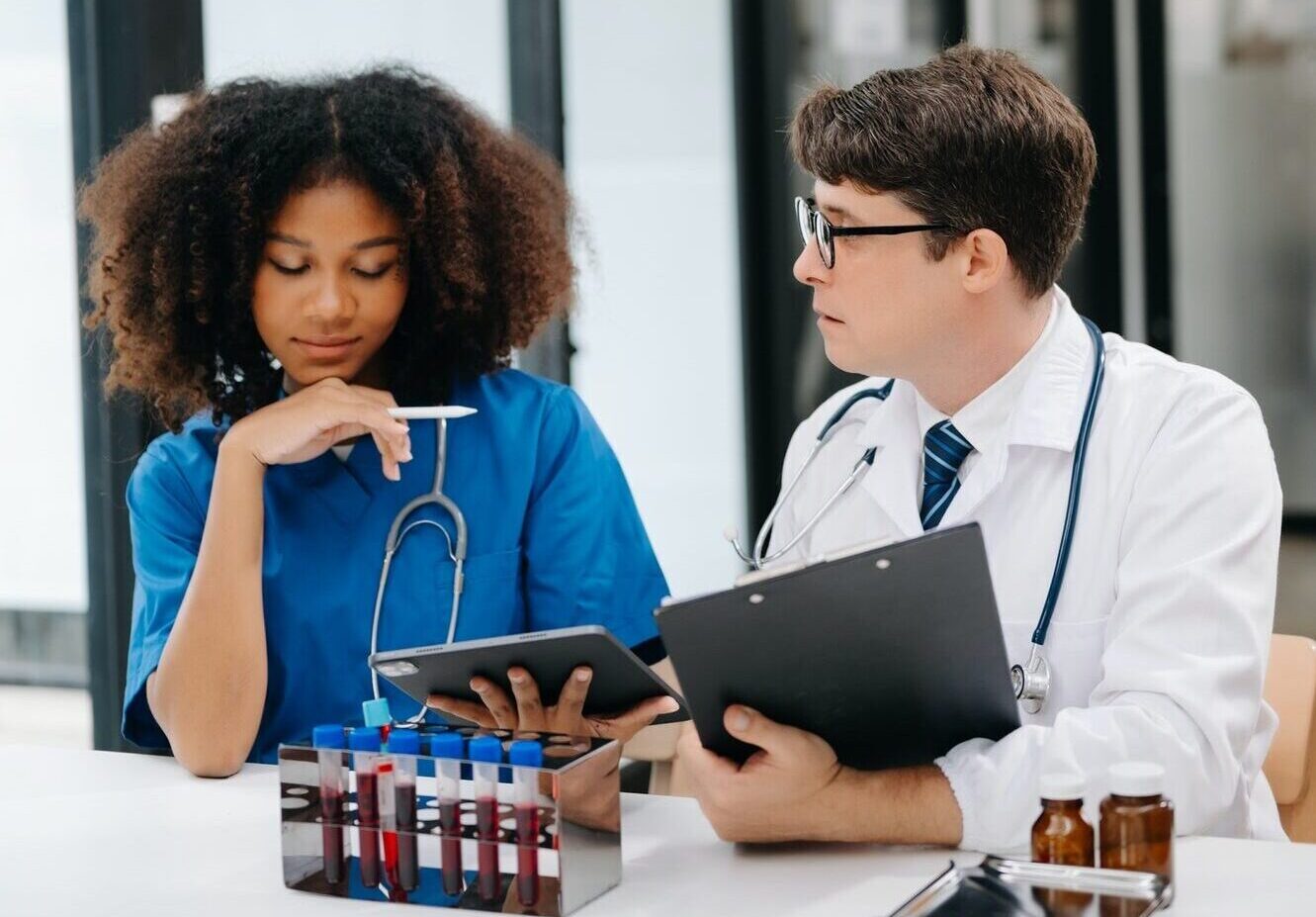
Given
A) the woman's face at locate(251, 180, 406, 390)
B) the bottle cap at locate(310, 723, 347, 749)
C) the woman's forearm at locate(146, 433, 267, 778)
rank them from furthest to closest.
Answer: the woman's face at locate(251, 180, 406, 390)
the woman's forearm at locate(146, 433, 267, 778)
the bottle cap at locate(310, 723, 347, 749)

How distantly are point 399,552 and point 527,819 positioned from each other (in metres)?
0.68

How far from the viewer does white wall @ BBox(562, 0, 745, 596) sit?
11.6 feet

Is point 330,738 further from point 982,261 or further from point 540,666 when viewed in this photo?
point 982,261

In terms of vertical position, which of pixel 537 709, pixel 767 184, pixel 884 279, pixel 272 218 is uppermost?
pixel 767 184

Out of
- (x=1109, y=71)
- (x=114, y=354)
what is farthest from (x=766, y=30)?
(x=114, y=354)

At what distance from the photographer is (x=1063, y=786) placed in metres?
1.11

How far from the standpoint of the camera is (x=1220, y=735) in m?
1.32

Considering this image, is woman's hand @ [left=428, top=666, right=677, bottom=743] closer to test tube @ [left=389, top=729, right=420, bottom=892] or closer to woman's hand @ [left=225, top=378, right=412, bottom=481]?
test tube @ [left=389, top=729, right=420, bottom=892]

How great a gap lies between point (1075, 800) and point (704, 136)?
2.82 meters

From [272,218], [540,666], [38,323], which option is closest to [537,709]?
[540,666]

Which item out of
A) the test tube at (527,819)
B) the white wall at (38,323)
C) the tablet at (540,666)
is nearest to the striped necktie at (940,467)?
the tablet at (540,666)

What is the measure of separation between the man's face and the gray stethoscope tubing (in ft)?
1.58

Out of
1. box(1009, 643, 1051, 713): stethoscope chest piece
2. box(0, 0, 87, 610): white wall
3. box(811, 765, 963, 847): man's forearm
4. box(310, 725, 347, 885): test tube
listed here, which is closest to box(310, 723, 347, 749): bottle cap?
box(310, 725, 347, 885): test tube

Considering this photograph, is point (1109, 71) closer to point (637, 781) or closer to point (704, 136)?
point (704, 136)
